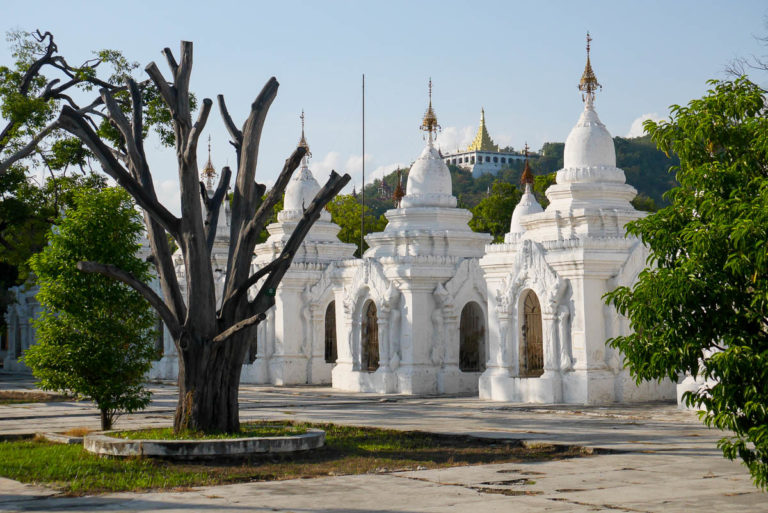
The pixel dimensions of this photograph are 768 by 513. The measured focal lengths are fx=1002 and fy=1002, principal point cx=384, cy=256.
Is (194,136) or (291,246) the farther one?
(291,246)

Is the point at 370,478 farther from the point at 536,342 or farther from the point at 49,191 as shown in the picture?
the point at 49,191

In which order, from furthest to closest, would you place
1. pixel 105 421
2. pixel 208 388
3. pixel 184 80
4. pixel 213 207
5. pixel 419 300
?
pixel 419 300
pixel 105 421
pixel 213 207
pixel 184 80
pixel 208 388

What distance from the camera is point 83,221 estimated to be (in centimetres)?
1507

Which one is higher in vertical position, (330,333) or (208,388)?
(330,333)

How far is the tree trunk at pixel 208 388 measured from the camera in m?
12.6

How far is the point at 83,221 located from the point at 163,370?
23079 millimetres

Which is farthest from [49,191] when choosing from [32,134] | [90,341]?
[90,341]

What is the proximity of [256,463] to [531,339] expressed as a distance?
Answer: 1321cm

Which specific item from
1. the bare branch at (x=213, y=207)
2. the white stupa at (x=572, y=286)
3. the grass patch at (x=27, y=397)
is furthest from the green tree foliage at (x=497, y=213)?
the bare branch at (x=213, y=207)

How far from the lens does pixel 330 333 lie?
32.7 m

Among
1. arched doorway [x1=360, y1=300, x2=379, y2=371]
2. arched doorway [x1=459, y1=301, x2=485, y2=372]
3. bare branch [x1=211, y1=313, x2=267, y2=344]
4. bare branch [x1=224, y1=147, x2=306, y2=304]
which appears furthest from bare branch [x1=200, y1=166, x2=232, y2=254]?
arched doorway [x1=360, y1=300, x2=379, y2=371]

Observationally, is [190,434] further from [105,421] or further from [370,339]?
[370,339]

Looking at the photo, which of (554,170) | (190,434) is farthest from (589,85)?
(554,170)

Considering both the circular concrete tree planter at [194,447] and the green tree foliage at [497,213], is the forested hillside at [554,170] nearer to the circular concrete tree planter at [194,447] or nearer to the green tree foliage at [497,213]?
the green tree foliage at [497,213]
